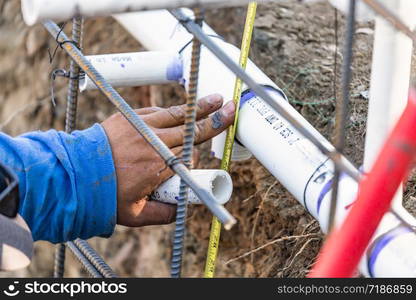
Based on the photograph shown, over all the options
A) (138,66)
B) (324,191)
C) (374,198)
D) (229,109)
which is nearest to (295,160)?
(324,191)

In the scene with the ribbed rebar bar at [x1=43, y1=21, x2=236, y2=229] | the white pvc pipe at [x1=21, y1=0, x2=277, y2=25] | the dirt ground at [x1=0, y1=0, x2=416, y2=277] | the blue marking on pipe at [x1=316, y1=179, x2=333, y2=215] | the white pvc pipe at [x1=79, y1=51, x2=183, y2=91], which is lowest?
the dirt ground at [x1=0, y1=0, x2=416, y2=277]

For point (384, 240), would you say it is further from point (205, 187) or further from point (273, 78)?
point (273, 78)

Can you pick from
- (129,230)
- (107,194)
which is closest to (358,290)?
(107,194)

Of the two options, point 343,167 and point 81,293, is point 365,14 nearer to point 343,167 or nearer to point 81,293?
point 343,167

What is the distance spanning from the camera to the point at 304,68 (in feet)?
6.71

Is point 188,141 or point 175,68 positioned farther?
point 175,68

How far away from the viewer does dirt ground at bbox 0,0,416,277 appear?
1848 mm

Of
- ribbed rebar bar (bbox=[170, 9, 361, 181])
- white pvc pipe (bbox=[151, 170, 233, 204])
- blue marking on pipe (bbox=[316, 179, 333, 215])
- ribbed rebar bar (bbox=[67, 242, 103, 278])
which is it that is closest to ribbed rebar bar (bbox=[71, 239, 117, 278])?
ribbed rebar bar (bbox=[67, 242, 103, 278])

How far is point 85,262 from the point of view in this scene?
1.66 metres

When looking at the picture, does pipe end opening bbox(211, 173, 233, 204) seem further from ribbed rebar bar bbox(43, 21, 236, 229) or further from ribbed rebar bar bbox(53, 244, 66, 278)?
ribbed rebar bar bbox(53, 244, 66, 278)

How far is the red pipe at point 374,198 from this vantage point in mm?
819

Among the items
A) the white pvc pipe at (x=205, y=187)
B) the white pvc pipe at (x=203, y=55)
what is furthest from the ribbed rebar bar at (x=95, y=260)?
the white pvc pipe at (x=203, y=55)

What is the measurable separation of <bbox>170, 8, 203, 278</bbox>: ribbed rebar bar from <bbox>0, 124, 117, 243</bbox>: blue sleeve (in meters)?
0.25

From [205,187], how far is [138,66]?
331mm
